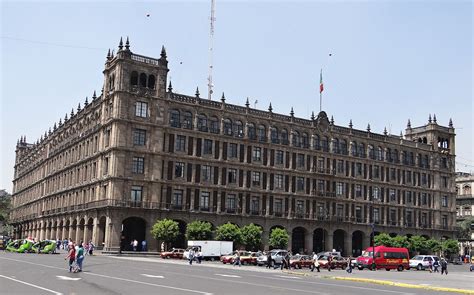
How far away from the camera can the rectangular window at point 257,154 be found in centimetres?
8081

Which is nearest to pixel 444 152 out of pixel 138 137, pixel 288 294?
pixel 138 137

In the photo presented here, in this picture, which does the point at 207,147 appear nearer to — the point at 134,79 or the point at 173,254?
the point at 134,79

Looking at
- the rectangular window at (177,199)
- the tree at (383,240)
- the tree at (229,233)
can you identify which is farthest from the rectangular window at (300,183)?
the rectangular window at (177,199)

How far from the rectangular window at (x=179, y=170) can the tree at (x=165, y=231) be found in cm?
776

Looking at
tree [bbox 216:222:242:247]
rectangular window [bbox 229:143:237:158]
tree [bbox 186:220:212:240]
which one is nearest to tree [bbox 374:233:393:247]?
tree [bbox 216:222:242:247]

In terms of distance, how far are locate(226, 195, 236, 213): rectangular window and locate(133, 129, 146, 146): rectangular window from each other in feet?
46.0

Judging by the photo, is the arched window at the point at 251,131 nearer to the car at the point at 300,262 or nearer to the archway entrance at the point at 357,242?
the archway entrance at the point at 357,242

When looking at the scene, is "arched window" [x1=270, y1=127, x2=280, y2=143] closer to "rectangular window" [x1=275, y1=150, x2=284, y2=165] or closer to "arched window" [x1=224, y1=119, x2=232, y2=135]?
"rectangular window" [x1=275, y1=150, x2=284, y2=165]

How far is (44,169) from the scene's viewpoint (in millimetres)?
108250

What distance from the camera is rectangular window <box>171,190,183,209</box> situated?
2874 inches

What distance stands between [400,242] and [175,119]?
1552 inches

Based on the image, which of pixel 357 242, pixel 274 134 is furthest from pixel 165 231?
pixel 357 242

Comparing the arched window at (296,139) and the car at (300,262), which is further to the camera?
the arched window at (296,139)

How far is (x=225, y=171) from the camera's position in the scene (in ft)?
255
